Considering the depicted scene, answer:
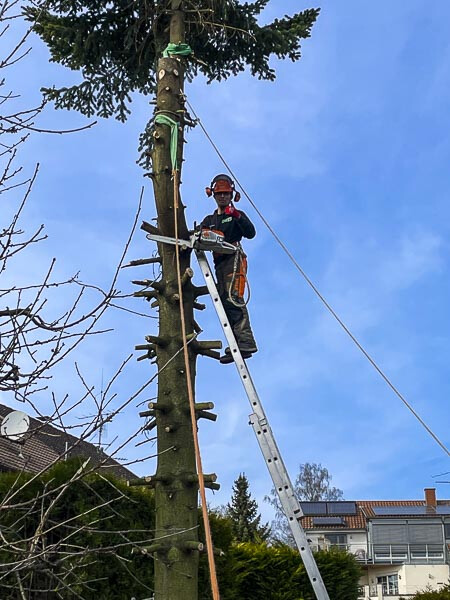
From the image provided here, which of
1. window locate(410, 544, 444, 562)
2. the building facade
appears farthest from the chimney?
window locate(410, 544, 444, 562)

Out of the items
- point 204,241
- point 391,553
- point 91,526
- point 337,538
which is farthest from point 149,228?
point 337,538

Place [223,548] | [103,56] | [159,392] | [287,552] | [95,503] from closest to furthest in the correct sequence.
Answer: [159,392] → [95,503] → [103,56] → [223,548] → [287,552]

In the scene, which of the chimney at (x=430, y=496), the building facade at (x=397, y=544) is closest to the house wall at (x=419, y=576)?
the building facade at (x=397, y=544)

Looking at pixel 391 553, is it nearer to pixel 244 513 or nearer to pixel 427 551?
pixel 427 551

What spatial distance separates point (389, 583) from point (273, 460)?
40.6 metres

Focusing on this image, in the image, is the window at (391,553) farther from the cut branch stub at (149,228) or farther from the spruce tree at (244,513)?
the cut branch stub at (149,228)

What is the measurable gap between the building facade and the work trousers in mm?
35047

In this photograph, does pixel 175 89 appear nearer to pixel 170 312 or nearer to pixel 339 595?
pixel 170 312

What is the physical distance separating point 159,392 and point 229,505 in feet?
79.1

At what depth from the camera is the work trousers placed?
24.1 feet

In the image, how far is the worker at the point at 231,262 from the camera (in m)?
7.36

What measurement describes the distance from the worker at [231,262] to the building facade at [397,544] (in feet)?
115

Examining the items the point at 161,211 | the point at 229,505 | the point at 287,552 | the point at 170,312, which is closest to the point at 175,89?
the point at 161,211

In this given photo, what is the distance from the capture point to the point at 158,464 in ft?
22.8
